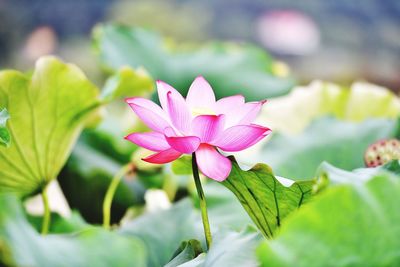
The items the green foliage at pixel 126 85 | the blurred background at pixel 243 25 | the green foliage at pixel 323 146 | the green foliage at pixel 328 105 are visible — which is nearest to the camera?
the green foliage at pixel 126 85

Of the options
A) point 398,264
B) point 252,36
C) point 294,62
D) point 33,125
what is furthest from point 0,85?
point 252,36

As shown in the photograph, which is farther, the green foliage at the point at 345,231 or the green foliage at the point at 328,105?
the green foliage at the point at 328,105

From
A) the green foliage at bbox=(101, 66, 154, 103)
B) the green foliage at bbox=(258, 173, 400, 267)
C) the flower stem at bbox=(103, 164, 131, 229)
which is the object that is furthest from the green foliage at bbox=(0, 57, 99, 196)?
the green foliage at bbox=(258, 173, 400, 267)

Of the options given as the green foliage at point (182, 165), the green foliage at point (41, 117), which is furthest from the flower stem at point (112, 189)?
the green foliage at point (182, 165)

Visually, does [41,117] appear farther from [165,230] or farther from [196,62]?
[196,62]

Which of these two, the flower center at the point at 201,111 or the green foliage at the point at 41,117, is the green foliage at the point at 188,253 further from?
the green foliage at the point at 41,117

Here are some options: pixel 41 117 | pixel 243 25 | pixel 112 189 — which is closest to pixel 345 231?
pixel 41 117

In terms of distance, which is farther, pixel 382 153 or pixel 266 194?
pixel 382 153
